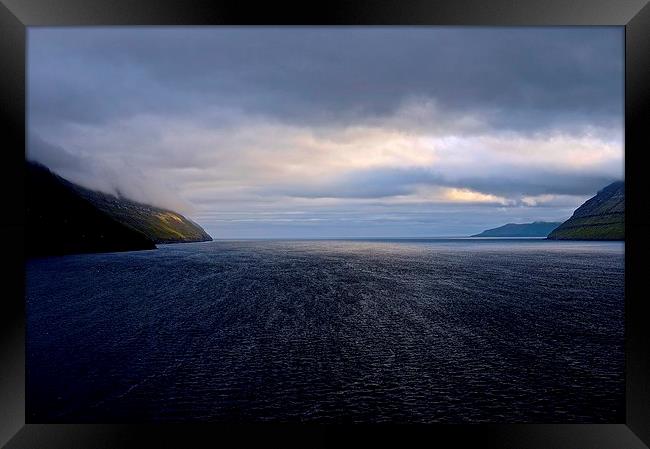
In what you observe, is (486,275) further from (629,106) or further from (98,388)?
(629,106)

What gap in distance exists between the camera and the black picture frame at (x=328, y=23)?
25.1ft

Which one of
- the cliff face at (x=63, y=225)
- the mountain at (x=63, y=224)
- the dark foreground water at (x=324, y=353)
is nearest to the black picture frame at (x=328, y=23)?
the dark foreground water at (x=324, y=353)

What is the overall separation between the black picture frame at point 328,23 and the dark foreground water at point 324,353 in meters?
10.6

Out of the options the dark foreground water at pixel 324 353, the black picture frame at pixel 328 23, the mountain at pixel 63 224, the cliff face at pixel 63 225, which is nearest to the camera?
the black picture frame at pixel 328 23

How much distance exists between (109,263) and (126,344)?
82.9m

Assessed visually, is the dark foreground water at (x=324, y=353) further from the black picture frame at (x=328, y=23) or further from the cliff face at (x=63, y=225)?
the cliff face at (x=63, y=225)

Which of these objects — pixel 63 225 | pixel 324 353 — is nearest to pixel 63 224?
pixel 63 225

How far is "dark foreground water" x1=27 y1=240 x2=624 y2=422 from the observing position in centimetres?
2011

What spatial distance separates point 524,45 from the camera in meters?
172

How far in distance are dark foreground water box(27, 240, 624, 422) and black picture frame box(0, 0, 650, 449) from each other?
1060 cm

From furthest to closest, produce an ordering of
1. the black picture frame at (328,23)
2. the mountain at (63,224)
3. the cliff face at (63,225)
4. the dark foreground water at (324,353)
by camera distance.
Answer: the mountain at (63,224), the cliff face at (63,225), the dark foreground water at (324,353), the black picture frame at (328,23)

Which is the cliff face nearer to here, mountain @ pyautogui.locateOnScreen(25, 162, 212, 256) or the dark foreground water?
mountain @ pyautogui.locateOnScreen(25, 162, 212, 256)

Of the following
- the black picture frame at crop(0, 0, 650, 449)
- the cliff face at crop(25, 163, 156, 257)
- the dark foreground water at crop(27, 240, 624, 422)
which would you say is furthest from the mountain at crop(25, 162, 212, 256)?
the black picture frame at crop(0, 0, 650, 449)

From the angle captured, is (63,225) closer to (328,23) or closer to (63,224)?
(63,224)
